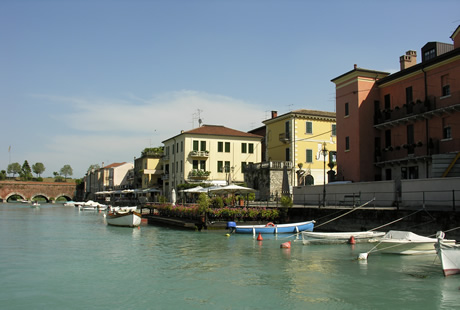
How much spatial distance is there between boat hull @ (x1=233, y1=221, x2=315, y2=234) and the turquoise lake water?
3499 mm

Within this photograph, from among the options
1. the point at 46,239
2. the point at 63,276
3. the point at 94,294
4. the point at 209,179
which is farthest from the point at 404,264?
the point at 209,179

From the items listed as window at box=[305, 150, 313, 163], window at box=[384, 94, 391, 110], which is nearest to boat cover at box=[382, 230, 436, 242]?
window at box=[384, 94, 391, 110]

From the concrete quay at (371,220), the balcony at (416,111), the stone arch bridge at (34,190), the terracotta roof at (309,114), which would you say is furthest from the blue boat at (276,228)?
the stone arch bridge at (34,190)

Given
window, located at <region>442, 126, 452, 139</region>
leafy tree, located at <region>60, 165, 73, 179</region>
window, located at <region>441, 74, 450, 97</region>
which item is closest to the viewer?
window, located at <region>442, 126, 452, 139</region>

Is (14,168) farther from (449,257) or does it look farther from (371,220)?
(449,257)

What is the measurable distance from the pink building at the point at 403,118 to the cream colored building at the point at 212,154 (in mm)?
24276

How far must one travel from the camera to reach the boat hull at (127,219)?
116ft

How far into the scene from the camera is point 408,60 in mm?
36281

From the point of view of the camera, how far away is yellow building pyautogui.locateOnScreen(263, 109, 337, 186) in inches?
1967

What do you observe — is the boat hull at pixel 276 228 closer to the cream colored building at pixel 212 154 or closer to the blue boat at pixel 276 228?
the blue boat at pixel 276 228

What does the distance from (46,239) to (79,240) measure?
2267 millimetres

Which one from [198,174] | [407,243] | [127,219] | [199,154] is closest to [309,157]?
[198,174]

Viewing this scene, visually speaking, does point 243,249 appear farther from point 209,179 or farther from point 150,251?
point 209,179

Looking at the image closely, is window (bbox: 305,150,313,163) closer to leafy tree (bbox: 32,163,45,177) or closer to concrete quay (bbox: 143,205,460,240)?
concrete quay (bbox: 143,205,460,240)
